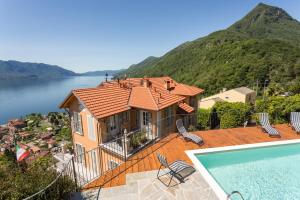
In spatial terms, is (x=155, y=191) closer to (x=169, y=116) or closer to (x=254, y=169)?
(x=254, y=169)

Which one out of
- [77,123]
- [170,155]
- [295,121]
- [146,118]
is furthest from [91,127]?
[295,121]

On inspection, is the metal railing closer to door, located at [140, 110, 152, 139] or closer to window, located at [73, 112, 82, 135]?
door, located at [140, 110, 152, 139]

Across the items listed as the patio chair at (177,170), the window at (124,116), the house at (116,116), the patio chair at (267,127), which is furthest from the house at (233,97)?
→ the patio chair at (177,170)

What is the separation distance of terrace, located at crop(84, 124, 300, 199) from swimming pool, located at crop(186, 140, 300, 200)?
1.63 feet

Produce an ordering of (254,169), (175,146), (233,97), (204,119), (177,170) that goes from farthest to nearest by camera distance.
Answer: (233,97) → (204,119) → (175,146) → (254,169) → (177,170)

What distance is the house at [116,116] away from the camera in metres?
12.2

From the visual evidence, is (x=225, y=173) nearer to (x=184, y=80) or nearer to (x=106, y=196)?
(x=106, y=196)

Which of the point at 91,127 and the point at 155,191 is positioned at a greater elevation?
the point at 155,191

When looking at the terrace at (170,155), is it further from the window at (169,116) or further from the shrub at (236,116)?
the shrub at (236,116)

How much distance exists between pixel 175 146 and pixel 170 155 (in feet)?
3.20

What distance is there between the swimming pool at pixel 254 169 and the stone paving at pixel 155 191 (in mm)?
428

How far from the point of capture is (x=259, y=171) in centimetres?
720

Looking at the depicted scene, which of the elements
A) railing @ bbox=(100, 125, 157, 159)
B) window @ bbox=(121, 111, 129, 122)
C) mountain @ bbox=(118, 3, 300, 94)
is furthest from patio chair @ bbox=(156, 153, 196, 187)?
mountain @ bbox=(118, 3, 300, 94)

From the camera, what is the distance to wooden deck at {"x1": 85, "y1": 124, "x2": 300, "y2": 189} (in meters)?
6.48
